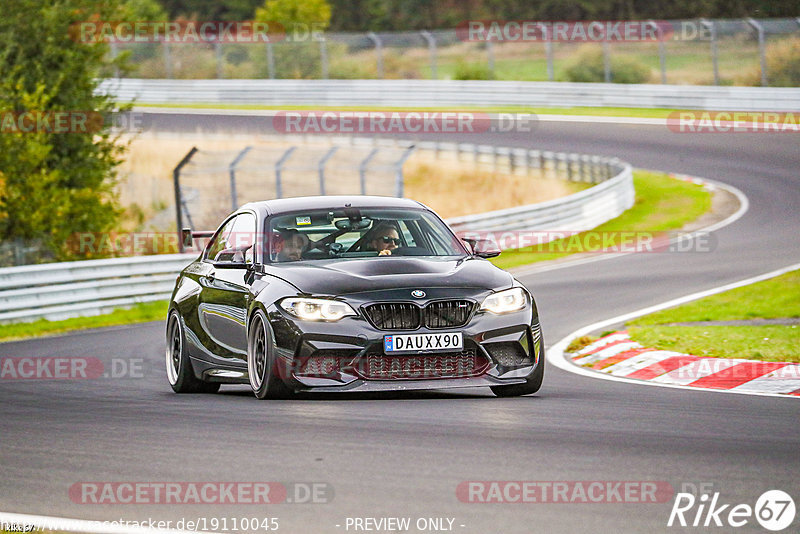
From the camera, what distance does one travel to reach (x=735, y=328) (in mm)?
13156

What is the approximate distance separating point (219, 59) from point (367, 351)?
147 feet

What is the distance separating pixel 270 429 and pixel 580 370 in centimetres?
424

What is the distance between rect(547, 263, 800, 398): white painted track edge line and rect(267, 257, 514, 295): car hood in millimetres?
1823

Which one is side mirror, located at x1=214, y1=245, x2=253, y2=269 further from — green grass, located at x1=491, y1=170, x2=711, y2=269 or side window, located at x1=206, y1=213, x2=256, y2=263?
green grass, located at x1=491, y1=170, x2=711, y2=269

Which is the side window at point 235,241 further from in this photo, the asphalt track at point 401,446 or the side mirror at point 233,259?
the asphalt track at point 401,446

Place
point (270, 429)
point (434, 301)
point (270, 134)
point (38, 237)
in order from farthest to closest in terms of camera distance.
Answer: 1. point (270, 134)
2. point (38, 237)
3. point (434, 301)
4. point (270, 429)

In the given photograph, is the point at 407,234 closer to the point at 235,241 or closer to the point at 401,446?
the point at 235,241

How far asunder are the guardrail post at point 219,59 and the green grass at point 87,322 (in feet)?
104

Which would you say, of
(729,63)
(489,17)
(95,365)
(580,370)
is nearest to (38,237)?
(95,365)

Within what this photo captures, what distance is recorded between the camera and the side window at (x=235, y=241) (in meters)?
10.2

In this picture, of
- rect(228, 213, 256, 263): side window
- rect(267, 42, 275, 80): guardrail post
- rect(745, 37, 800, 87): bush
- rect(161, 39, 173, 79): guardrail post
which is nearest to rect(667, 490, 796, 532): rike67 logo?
rect(228, 213, 256, 263): side window

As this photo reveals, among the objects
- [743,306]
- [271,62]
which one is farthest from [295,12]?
[743,306]

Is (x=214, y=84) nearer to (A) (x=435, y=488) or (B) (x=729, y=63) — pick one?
(B) (x=729, y=63)

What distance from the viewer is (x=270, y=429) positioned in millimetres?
8062
